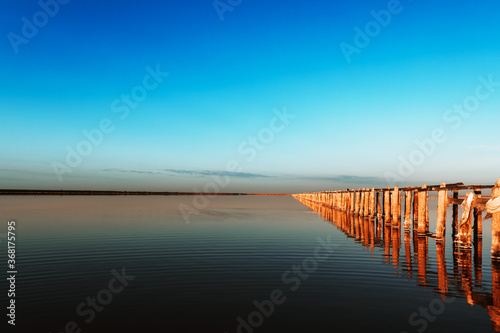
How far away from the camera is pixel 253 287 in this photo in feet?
34.5

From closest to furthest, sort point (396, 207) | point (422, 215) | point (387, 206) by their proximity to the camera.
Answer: point (422, 215)
point (396, 207)
point (387, 206)

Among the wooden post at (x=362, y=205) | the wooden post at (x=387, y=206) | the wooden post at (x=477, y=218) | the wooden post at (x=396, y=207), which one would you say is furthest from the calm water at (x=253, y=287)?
the wooden post at (x=362, y=205)

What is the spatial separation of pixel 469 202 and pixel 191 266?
11.3 m

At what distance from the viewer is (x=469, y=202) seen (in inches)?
610

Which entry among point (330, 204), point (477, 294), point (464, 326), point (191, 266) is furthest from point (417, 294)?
point (330, 204)

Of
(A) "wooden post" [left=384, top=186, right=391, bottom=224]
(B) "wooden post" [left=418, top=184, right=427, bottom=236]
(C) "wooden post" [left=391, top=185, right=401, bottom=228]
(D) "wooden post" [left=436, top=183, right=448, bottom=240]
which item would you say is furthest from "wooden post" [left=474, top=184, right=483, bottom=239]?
(A) "wooden post" [left=384, top=186, right=391, bottom=224]

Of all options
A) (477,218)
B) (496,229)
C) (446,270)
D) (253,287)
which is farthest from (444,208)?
(253,287)

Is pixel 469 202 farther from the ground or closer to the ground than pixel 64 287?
farther from the ground

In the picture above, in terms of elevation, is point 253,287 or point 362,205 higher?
point 362,205

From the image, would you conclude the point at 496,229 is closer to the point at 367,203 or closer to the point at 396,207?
the point at 396,207

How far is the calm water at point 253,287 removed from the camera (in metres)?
7.72

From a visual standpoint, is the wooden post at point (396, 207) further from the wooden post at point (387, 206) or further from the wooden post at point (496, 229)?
the wooden post at point (496, 229)

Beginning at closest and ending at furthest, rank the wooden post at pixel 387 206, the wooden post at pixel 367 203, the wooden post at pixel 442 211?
1. the wooden post at pixel 442 211
2. the wooden post at pixel 387 206
3. the wooden post at pixel 367 203

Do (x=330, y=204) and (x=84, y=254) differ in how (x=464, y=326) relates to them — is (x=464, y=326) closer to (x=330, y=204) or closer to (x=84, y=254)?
(x=84, y=254)
